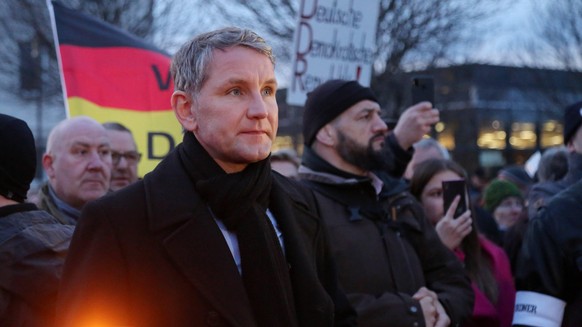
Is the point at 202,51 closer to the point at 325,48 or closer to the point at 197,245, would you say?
the point at 197,245

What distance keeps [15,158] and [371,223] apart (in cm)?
173

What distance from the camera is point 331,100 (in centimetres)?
423

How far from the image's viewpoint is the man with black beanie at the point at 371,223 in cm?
374

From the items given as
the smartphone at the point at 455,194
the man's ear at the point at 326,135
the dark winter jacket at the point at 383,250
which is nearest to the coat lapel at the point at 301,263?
the dark winter jacket at the point at 383,250

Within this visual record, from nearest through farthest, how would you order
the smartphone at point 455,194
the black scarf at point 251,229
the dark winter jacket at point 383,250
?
the black scarf at point 251,229, the dark winter jacket at point 383,250, the smartphone at point 455,194

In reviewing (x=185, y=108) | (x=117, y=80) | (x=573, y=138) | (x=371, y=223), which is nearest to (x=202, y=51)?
(x=185, y=108)

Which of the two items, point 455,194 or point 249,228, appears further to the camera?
point 455,194

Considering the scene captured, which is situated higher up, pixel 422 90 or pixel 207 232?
pixel 422 90

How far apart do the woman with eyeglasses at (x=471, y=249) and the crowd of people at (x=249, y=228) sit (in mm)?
15

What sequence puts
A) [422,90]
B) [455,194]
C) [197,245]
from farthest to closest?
[455,194] < [422,90] < [197,245]

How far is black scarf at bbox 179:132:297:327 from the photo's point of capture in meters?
2.36

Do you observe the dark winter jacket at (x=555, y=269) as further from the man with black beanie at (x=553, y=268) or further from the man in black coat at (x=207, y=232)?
the man in black coat at (x=207, y=232)

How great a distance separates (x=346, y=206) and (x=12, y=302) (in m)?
1.72

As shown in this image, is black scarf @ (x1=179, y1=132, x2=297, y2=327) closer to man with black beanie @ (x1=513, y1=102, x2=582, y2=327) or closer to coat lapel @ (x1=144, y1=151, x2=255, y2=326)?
coat lapel @ (x1=144, y1=151, x2=255, y2=326)
